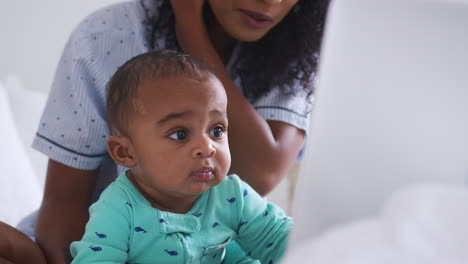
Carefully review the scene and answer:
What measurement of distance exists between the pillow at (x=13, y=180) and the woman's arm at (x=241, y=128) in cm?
49

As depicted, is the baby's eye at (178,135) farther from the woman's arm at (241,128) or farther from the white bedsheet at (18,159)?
the white bedsheet at (18,159)

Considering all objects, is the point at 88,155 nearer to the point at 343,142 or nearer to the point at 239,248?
the point at 239,248

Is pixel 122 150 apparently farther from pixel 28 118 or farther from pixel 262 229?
pixel 28 118

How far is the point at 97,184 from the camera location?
1.10 m

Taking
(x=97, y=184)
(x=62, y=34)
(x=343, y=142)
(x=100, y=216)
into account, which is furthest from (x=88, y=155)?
(x=62, y=34)

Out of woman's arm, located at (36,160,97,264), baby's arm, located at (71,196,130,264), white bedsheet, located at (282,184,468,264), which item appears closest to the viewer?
white bedsheet, located at (282,184,468,264)

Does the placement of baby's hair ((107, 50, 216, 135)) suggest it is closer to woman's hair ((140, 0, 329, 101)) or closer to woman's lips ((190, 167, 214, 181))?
woman's lips ((190, 167, 214, 181))

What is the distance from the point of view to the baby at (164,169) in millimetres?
694

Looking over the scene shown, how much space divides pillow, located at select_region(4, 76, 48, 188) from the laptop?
124cm

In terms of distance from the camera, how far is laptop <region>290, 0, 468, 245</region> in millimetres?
406

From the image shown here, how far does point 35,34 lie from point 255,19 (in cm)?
108

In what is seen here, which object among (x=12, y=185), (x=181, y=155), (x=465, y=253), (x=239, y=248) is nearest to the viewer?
(x=465, y=253)

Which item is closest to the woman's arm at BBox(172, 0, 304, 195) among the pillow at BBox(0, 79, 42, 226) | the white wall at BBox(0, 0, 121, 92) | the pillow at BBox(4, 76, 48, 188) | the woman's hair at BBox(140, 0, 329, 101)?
the woman's hair at BBox(140, 0, 329, 101)

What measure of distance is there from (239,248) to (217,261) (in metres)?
0.06
